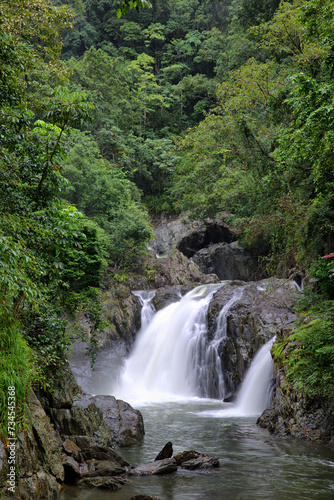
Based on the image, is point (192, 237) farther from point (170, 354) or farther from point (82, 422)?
point (82, 422)

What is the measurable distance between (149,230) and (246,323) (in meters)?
9.39

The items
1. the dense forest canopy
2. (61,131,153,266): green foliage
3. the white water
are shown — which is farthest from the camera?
(61,131,153,266): green foliage

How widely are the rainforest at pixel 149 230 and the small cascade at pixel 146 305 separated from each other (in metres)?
0.11

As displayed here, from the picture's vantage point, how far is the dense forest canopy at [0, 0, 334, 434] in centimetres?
639

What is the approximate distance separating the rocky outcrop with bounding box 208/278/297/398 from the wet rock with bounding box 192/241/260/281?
25.7 feet

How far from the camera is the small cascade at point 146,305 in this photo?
19594 mm

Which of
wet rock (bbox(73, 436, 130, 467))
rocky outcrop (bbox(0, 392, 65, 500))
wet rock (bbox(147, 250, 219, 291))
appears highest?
wet rock (bbox(147, 250, 219, 291))

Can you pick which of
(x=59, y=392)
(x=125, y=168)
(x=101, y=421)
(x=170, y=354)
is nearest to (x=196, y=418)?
(x=101, y=421)

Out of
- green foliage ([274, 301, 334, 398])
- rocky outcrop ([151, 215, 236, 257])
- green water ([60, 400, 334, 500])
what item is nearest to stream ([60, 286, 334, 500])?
green water ([60, 400, 334, 500])

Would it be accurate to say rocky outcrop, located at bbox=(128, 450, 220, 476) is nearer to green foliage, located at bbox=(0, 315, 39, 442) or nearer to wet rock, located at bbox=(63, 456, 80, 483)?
wet rock, located at bbox=(63, 456, 80, 483)

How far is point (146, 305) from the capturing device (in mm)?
20234

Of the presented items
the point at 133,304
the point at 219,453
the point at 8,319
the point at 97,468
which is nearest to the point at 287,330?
the point at 219,453

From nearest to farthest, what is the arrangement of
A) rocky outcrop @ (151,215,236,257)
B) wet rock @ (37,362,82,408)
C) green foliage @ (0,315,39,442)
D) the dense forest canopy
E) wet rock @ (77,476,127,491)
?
1. green foliage @ (0,315,39,442)
2. wet rock @ (77,476,127,491)
3. the dense forest canopy
4. wet rock @ (37,362,82,408)
5. rocky outcrop @ (151,215,236,257)

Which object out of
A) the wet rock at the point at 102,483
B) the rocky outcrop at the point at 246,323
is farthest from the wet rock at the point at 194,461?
the rocky outcrop at the point at 246,323
